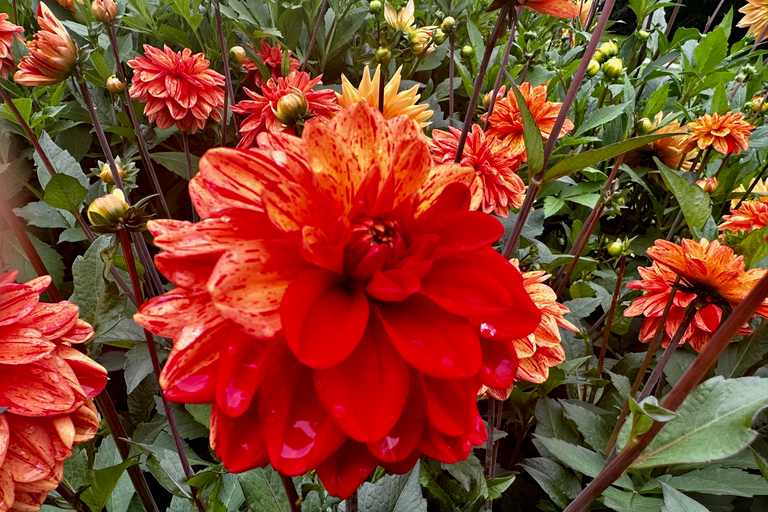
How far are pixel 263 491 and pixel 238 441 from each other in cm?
28

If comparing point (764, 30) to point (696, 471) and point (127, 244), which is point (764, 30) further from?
point (127, 244)

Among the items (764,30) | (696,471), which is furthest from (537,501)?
(764,30)

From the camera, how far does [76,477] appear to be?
0.72 meters

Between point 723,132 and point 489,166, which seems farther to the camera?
point 723,132

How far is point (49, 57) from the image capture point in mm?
745

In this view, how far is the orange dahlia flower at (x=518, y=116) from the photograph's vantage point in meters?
1.03

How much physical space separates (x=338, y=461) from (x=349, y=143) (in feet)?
0.79

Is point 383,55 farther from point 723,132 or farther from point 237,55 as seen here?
point 723,132

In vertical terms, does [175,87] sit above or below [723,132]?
above

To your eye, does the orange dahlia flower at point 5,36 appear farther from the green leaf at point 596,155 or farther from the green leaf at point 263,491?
the green leaf at point 596,155

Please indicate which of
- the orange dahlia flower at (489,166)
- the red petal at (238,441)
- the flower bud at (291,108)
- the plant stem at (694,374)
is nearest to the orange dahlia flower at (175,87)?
the flower bud at (291,108)

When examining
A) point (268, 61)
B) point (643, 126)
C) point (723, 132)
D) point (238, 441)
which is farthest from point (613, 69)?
point (238, 441)

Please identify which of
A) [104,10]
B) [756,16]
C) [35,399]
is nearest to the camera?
[35,399]

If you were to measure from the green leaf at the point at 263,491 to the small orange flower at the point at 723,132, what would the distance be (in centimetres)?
120
